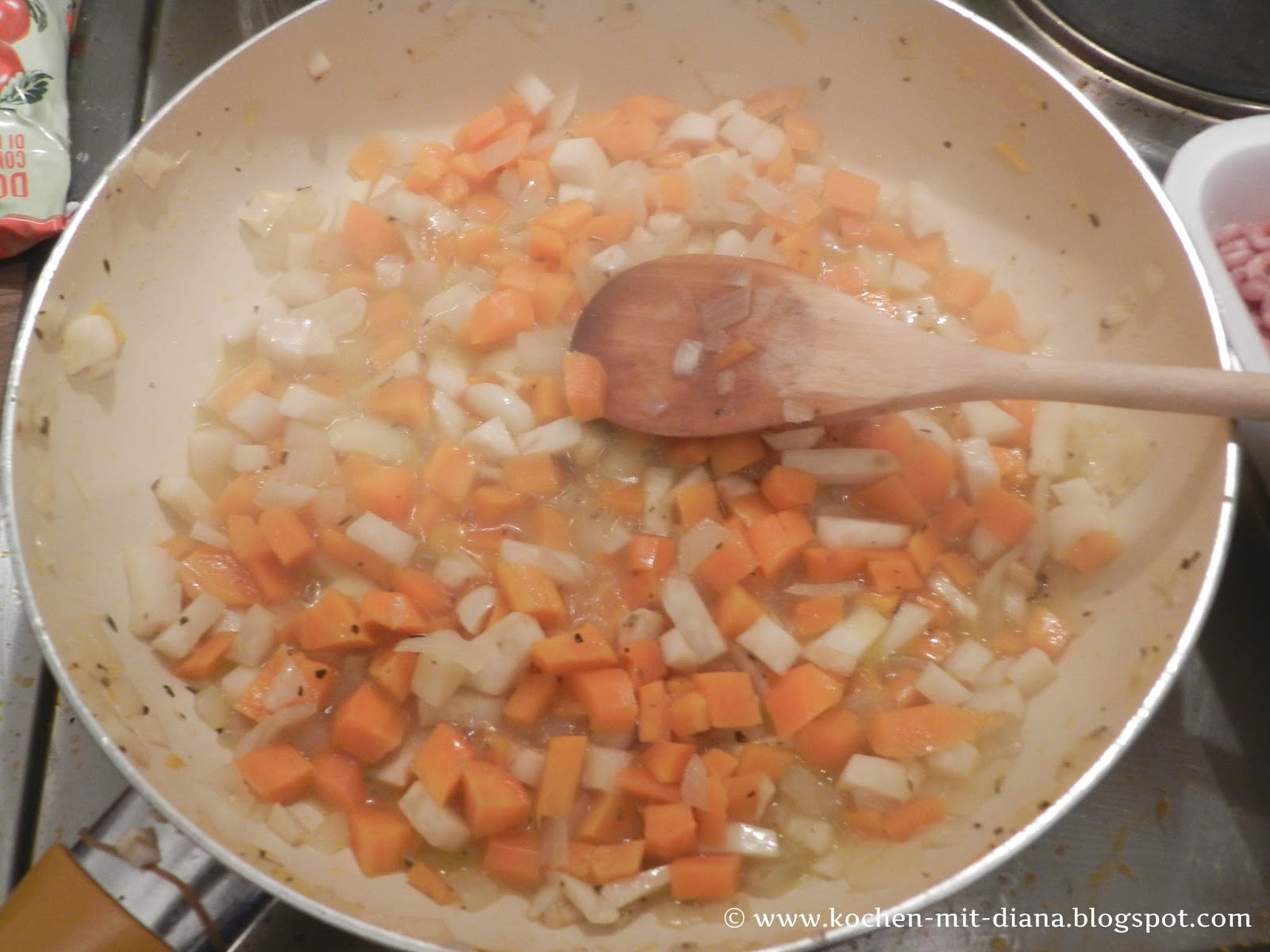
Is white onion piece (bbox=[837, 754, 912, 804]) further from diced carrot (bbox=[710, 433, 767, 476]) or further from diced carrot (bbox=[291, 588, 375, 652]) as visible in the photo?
diced carrot (bbox=[291, 588, 375, 652])

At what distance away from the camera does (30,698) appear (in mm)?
1359

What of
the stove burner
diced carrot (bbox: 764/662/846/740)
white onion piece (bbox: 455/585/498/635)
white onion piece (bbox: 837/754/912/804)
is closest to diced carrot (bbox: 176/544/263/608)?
white onion piece (bbox: 455/585/498/635)

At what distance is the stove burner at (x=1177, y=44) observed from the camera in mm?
1618

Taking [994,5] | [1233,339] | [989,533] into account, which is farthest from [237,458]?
[994,5]

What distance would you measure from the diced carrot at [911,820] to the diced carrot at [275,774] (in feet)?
2.60

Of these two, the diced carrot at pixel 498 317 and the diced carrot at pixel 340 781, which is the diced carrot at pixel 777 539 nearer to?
the diced carrot at pixel 498 317

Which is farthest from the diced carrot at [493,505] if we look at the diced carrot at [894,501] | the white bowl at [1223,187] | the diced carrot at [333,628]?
the white bowl at [1223,187]

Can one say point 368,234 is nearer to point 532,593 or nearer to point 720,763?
point 532,593

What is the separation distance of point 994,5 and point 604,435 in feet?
4.32

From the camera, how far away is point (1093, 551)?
1291mm

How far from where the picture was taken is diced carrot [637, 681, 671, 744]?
120 cm

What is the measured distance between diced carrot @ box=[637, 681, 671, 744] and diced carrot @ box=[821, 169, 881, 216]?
977 mm

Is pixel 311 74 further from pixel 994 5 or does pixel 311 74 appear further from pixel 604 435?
pixel 994 5

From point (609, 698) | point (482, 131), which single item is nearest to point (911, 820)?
point (609, 698)
